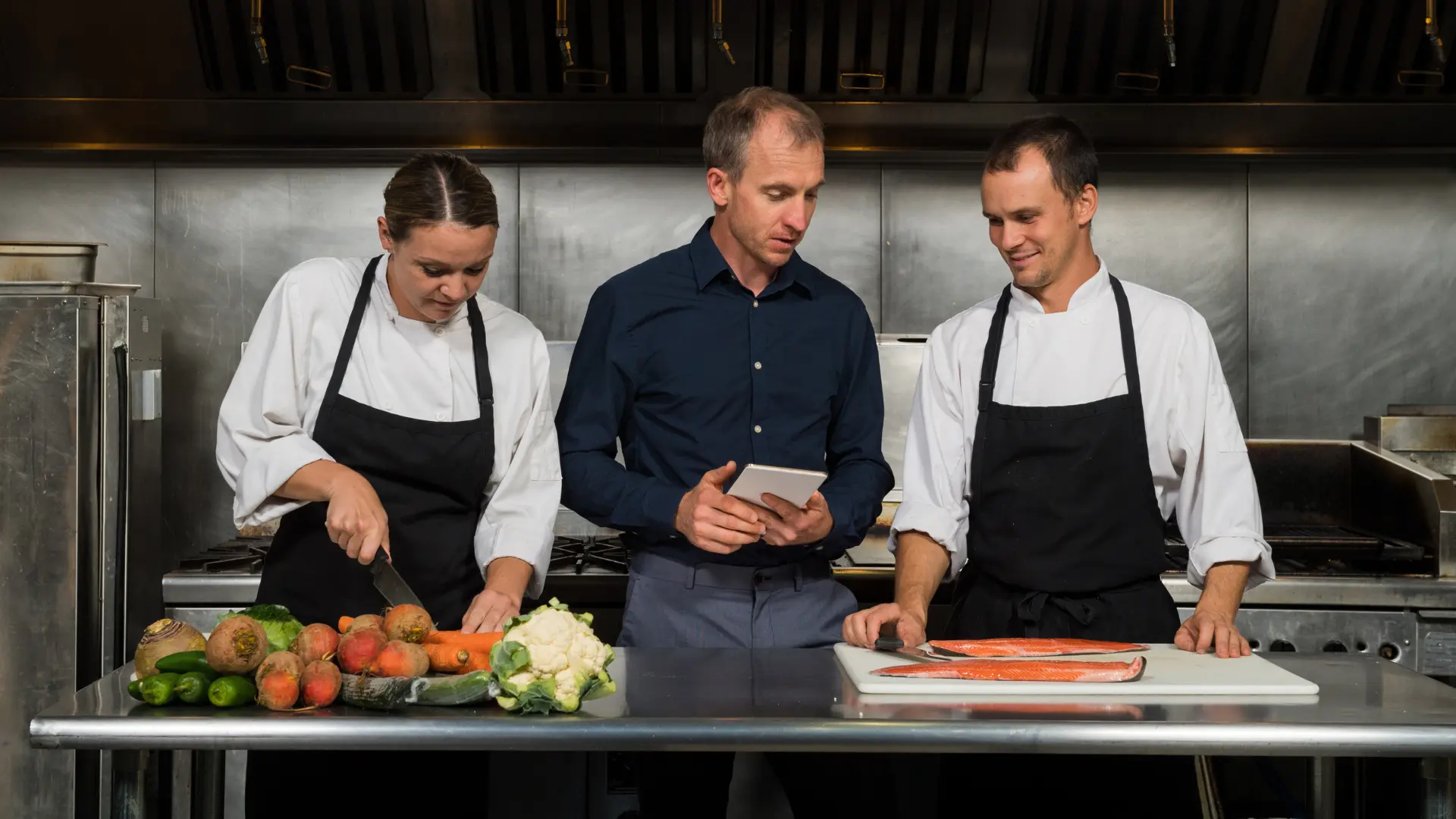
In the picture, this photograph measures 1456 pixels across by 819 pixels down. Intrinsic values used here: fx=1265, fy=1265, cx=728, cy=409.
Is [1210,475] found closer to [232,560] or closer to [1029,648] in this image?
[1029,648]

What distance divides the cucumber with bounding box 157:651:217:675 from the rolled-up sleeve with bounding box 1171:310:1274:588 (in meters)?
1.72

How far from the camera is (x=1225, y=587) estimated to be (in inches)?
90.7

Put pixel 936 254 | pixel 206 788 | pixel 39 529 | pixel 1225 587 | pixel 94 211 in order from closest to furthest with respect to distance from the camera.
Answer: pixel 206 788 → pixel 1225 587 → pixel 39 529 → pixel 94 211 → pixel 936 254

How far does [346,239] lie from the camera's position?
167 inches

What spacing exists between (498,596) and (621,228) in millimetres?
2226

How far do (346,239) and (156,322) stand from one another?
31.0 inches

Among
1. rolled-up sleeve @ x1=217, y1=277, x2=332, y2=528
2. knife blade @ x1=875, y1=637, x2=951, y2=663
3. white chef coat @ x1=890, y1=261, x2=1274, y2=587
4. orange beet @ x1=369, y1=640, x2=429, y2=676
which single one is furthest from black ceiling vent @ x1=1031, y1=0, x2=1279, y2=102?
orange beet @ x1=369, y1=640, x2=429, y2=676

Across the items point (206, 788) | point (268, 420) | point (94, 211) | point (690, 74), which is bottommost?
point (206, 788)

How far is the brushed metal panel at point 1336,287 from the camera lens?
13.9ft

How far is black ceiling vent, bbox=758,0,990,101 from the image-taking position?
3.98 metres

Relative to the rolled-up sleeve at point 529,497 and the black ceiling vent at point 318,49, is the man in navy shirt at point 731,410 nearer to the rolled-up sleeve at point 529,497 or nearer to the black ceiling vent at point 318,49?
the rolled-up sleeve at point 529,497

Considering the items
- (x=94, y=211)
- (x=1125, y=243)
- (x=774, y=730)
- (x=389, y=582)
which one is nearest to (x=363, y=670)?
(x=389, y=582)

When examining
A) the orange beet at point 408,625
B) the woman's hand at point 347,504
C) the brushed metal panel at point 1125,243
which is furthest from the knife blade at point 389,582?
the brushed metal panel at point 1125,243

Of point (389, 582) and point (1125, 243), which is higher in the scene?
point (1125, 243)
